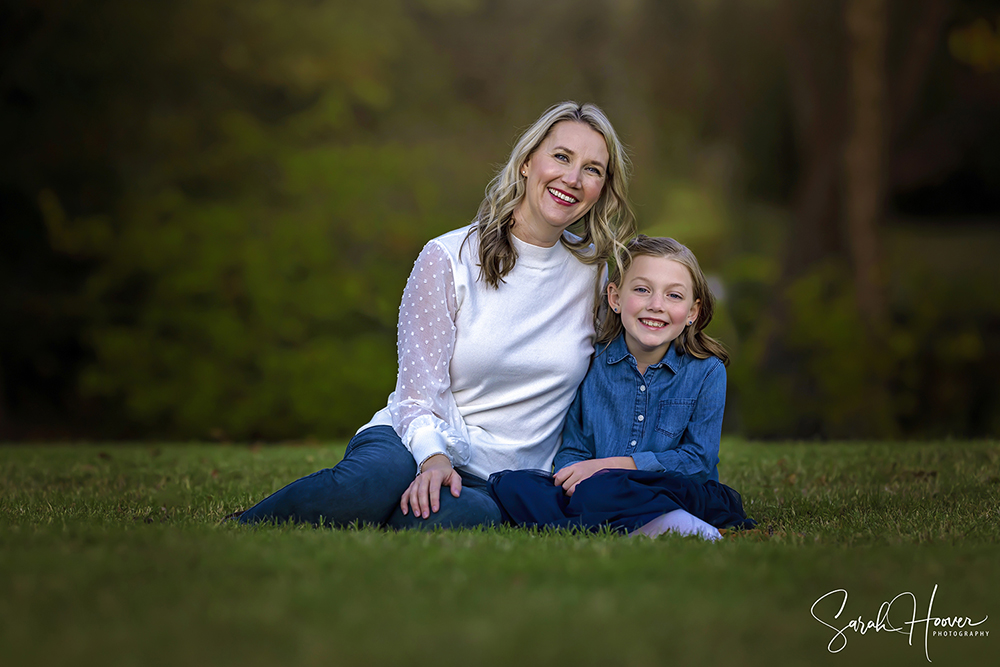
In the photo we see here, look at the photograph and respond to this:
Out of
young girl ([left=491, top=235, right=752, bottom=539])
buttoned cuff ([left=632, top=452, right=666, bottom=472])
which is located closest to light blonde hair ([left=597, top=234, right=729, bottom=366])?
young girl ([left=491, top=235, right=752, bottom=539])

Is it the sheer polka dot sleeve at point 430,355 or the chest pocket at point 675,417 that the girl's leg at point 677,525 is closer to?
the chest pocket at point 675,417

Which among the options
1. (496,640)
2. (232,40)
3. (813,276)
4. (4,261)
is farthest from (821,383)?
(4,261)

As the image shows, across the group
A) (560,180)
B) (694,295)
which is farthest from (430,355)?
(694,295)

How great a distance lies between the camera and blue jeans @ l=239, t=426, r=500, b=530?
3227 mm

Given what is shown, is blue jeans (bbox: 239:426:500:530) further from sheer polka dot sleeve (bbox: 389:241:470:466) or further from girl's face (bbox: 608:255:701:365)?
girl's face (bbox: 608:255:701:365)

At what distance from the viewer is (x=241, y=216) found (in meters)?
8.20

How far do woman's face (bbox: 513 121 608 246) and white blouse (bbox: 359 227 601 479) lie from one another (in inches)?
3.8

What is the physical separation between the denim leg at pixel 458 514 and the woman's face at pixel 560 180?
1096 millimetres

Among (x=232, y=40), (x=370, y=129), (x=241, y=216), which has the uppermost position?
(x=232, y=40)

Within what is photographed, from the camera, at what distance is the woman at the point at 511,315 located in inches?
138

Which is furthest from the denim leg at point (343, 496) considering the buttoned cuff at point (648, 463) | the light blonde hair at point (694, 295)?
the light blonde hair at point (694, 295)

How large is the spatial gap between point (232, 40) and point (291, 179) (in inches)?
67.2

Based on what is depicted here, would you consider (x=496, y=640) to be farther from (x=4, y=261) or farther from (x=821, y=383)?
(x=4, y=261)

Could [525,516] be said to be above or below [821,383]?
above
